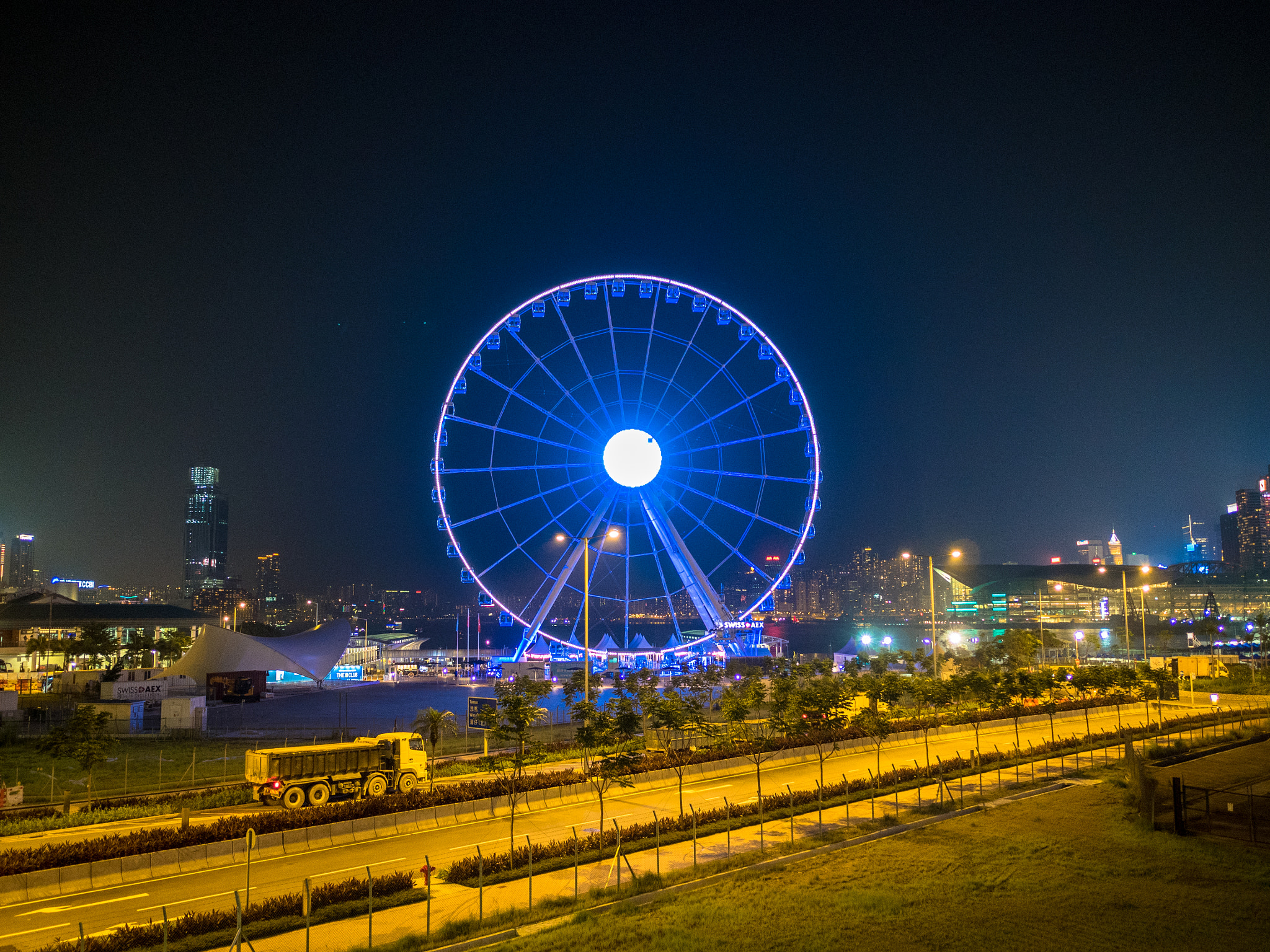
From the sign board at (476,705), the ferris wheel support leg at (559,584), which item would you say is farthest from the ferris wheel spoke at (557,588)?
the sign board at (476,705)

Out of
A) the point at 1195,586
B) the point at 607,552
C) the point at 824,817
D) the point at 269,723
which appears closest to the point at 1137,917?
the point at 824,817

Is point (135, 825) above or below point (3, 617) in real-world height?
below

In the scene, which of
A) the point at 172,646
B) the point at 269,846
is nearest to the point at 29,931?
the point at 269,846

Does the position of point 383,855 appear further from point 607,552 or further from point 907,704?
point 907,704

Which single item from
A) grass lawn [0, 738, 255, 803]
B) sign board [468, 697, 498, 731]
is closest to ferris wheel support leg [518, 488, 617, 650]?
sign board [468, 697, 498, 731]

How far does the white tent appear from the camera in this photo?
191ft

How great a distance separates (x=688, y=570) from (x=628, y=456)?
30.9ft

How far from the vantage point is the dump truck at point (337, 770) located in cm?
2494

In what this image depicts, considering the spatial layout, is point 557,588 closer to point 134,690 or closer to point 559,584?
point 559,584

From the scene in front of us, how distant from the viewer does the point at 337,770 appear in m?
26.0

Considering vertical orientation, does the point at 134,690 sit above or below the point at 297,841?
above

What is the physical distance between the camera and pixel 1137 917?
14.5m

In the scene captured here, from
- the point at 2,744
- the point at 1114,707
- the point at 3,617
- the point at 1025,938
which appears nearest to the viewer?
the point at 1025,938

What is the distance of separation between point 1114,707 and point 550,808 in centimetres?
3884
